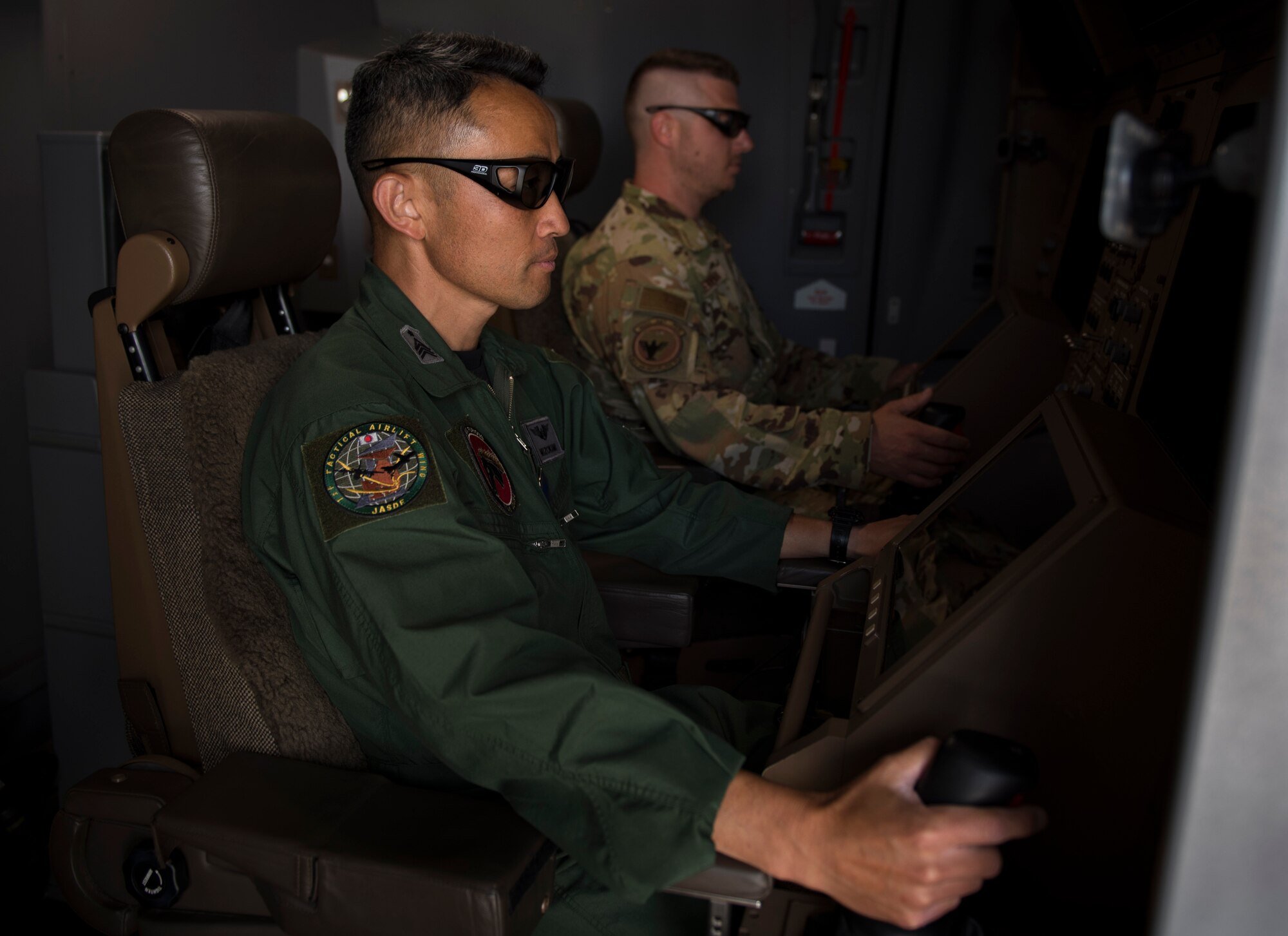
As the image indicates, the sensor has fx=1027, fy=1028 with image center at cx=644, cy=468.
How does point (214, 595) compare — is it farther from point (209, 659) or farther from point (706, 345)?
point (706, 345)

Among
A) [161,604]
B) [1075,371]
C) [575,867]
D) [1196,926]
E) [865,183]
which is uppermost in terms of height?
[865,183]

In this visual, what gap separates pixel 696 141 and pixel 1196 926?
2246 millimetres

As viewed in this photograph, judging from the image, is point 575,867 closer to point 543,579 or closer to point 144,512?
point 543,579

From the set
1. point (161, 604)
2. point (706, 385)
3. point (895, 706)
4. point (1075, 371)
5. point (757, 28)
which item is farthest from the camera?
point (757, 28)

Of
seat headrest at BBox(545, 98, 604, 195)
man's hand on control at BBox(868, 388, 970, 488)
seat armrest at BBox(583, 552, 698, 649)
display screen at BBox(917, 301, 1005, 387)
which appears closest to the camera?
seat armrest at BBox(583, 552, 698, 649)

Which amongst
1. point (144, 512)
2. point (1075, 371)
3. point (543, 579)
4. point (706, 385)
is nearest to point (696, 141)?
point (706, 385)

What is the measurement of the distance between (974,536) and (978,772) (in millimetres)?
479

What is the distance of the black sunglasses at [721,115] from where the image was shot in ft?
8.25

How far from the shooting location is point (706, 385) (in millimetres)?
2236

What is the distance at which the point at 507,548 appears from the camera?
3.52 ft

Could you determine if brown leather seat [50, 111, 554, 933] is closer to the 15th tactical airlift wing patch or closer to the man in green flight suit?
the man in green flight suit

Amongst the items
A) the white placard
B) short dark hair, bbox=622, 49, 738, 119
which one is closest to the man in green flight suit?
short dark hair, bbox=622, 49, 738, 119

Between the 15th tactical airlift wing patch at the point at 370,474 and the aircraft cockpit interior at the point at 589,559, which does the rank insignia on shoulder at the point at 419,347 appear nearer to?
the aircraft cockpit interior at the point at 589,559

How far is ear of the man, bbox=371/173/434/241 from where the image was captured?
1.32 metres
